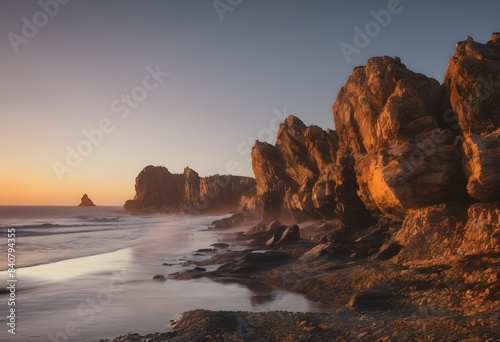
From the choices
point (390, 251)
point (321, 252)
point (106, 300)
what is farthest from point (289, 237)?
point (106, 300)

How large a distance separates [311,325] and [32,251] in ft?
129

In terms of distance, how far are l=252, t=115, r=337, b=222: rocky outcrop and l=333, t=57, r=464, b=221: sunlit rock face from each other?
9054 mm

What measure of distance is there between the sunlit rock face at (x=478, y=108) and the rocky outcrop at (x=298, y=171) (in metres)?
16.3

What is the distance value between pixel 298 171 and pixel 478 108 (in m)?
36.6

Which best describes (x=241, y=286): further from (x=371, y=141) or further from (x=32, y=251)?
(x=32, y=251)

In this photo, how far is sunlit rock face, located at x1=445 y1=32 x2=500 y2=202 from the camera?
16.1 meters

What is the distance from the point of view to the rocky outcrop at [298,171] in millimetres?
38750

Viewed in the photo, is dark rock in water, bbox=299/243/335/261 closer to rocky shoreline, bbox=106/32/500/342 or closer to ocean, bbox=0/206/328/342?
rocky shoreline, bbox=106/32/500/342

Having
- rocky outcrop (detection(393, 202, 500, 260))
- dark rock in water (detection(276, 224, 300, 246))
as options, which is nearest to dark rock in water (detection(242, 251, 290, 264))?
dark rock in water (detection(276, 224, 300, 246))

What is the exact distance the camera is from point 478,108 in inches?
779

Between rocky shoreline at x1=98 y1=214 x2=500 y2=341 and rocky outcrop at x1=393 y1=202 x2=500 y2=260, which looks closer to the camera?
rocky shoreline at x1=98 y1=214 x2=500 y2=341

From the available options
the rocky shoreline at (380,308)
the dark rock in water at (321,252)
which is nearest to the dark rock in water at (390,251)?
the rocky shoreline at (380,308)

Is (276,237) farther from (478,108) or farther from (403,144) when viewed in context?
(478,108)

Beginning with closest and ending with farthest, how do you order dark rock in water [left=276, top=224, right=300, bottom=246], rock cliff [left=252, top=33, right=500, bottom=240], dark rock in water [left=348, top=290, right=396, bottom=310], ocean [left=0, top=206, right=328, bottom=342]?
1. ocean [left=0, top=206, right=328, bottom=342]
2. dark rock in water [left=348, top=290, right=396, bottom=310]
3. rock cliff [left=252, top=33, right=500, bottom=240]
4. dark rock in water [left=276, top=224, right=300, bottom=246]
